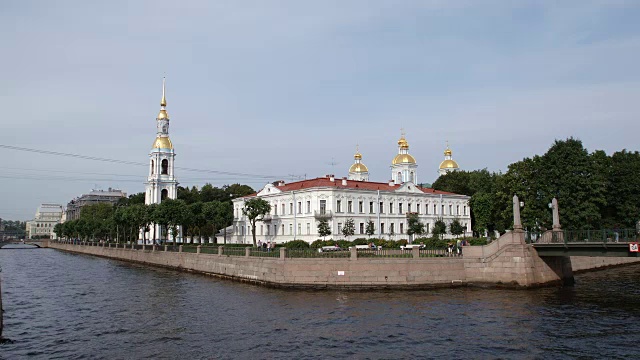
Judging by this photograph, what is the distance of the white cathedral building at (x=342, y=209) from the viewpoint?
69875mm

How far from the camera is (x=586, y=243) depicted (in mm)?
32969

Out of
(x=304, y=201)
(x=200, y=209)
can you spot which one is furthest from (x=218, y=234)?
(x=304, y=201)

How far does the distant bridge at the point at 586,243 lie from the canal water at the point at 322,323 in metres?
2.76

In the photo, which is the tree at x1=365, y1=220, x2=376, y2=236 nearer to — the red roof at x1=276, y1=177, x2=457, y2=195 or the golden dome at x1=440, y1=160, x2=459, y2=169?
the red roof at x1=276, y1=177, x2=457, y2=195

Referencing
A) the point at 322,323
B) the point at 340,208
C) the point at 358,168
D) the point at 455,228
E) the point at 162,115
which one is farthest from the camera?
the point at 162,115

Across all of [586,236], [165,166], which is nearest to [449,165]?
[165,166]

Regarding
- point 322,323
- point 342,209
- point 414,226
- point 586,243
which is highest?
point 342,209

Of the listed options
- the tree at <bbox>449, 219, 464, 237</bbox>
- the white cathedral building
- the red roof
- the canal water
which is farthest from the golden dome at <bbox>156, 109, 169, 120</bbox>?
the canal water

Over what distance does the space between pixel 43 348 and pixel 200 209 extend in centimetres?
6222

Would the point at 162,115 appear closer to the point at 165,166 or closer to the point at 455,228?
the point at 165,166

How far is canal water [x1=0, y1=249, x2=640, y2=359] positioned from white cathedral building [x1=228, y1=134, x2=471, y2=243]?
3201 cm

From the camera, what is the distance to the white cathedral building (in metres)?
69.9

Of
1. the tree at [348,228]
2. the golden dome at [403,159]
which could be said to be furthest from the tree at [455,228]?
the golden dome at [403,159]

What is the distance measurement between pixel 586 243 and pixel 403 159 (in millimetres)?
67284
